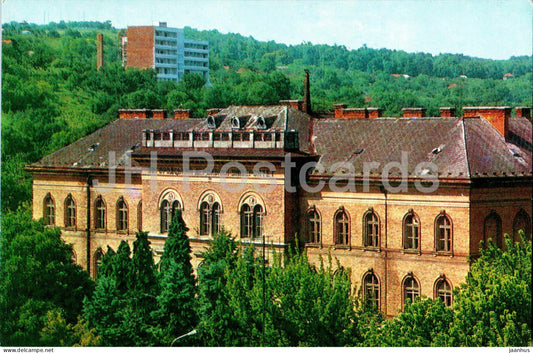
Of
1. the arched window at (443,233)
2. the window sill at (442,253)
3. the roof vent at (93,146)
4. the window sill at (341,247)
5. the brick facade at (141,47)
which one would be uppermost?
the brick facade at (141,47)

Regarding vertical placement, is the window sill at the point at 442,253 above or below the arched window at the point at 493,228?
below

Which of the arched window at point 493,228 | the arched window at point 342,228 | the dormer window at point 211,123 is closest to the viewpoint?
the arched window at point 493,228

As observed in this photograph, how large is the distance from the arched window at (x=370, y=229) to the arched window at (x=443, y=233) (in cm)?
331

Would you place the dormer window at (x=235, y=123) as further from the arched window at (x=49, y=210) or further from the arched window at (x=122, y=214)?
the arched window at (x=49, y=210)

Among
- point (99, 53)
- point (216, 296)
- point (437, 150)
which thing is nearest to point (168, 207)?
point (216, 296)

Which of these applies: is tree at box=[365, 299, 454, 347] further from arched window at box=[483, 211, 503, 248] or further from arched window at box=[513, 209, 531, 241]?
arched window at box=[513, 209, 531, 241]

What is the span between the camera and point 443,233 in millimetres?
49312

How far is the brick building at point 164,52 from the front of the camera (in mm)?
108250

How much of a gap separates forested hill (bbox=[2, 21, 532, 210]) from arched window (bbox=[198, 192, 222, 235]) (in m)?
34.7

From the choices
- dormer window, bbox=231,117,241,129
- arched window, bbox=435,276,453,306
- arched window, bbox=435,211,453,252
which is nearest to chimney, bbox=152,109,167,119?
dormer window, bbox=231,117,241,129

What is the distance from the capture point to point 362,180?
169 ft

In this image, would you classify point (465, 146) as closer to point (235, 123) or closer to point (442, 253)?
point (442, 253)

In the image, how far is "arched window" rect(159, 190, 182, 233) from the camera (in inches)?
2202

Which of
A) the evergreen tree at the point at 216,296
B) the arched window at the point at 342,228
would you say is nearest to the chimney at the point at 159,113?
the evergreen tree at the point at 216,296
